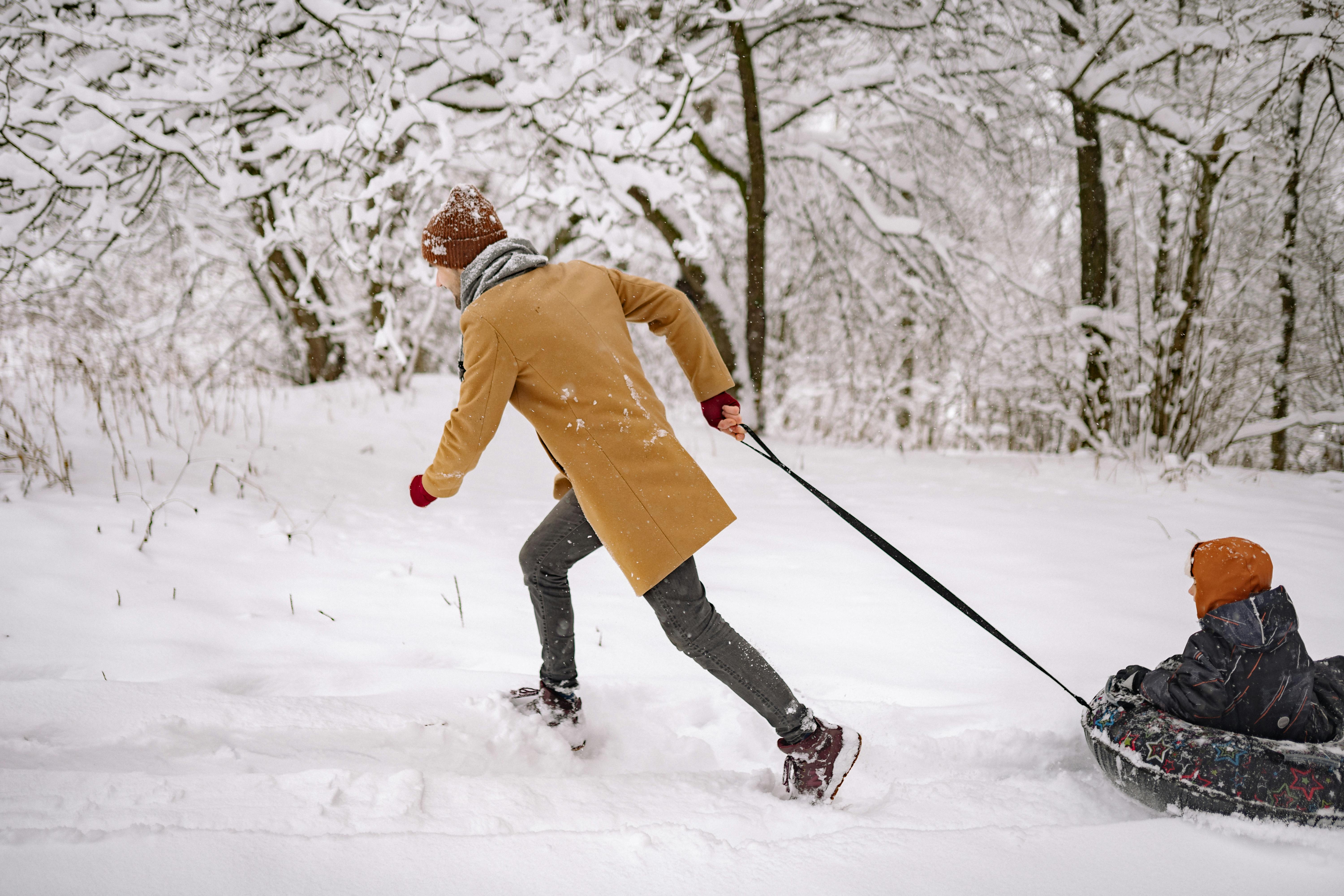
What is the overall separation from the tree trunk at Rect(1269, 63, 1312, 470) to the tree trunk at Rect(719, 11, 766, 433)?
372 centimetres

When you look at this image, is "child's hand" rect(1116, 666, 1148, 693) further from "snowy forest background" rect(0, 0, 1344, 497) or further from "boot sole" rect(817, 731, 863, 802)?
"snowy forest background" rect(0, 0, 1344, 497)

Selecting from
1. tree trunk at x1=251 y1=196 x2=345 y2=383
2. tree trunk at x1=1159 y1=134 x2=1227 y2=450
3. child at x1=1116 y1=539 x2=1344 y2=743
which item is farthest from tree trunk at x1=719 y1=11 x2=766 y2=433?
child at x1=1116 y1=539 x2=1344 y2=743

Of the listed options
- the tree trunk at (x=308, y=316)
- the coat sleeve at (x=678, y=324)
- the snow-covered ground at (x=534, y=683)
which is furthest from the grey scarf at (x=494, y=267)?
the tree trunk at (x=308, y=316)

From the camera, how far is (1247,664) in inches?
67.4

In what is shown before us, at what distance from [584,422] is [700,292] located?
5.77 m

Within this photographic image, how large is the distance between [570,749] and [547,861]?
642 mm

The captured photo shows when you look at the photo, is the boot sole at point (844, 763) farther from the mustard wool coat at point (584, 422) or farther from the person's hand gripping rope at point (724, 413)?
the person's hand gripping rope at point (724, 413)

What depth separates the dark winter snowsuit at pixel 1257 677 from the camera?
169 centimetres

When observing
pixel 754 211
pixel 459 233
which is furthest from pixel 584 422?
pixel 754 211

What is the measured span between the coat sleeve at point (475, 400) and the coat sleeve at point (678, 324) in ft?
1.35

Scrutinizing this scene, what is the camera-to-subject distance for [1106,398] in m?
6.44

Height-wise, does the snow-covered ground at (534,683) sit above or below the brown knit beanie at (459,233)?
below

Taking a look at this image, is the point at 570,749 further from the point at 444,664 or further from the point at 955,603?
the point at 955,603

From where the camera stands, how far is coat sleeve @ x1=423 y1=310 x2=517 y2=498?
67.3 inches
